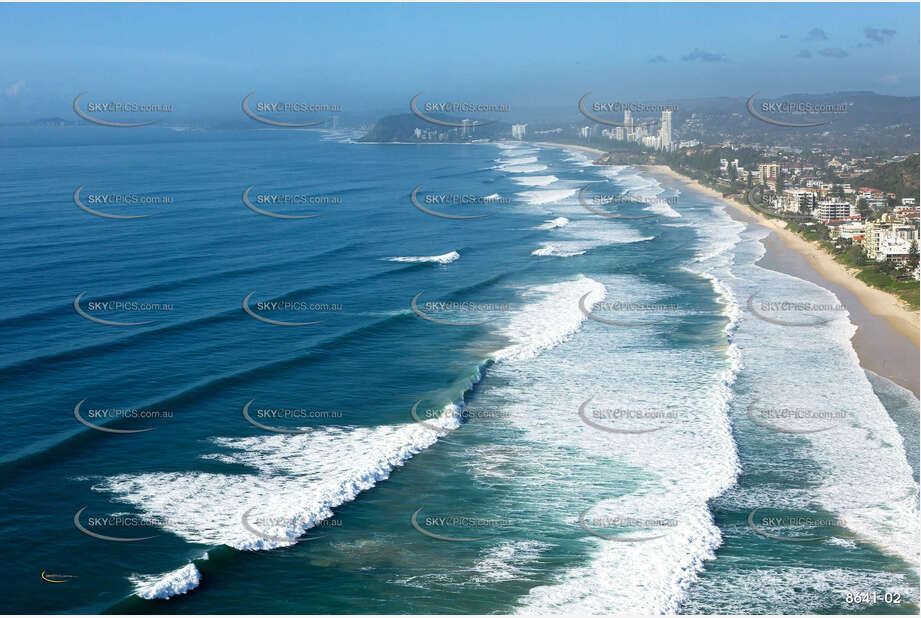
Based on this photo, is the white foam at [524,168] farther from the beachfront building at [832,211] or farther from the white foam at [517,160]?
the beachfront building at [832,211]

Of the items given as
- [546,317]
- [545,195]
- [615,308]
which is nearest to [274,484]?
[546,317]

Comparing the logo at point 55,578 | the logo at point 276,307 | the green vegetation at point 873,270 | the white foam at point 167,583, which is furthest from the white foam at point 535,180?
the logo at point 55,578

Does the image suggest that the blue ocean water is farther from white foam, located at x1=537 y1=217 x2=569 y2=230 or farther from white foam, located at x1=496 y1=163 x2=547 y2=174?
white foam, located at x1=496 y1=163 x2=547 y2=174

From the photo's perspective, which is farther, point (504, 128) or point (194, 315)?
point (504, 128)

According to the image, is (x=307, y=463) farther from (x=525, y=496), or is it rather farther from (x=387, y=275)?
(x=387, y=275)

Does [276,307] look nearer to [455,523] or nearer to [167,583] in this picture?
[455,523]

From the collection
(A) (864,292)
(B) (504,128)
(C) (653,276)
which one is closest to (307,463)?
(C) (653,276)
